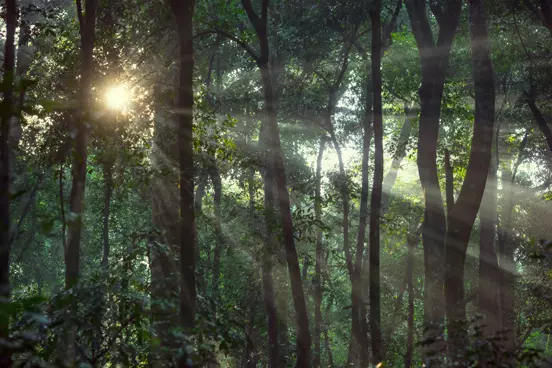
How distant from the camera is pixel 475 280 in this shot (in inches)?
1137

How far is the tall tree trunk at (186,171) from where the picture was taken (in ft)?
24.3

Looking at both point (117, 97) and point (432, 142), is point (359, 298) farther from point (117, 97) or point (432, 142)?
point (117, 97)

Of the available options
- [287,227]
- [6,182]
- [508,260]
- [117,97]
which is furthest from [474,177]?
[508,260]

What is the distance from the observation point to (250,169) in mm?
20812

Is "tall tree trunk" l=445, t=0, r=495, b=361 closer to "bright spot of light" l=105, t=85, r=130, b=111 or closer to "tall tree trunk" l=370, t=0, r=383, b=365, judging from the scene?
"tall tree trunk" l=370, t=0, r=383, b=365

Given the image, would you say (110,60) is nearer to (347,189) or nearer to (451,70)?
(347,189)

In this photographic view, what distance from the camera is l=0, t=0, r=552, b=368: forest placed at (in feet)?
16.6

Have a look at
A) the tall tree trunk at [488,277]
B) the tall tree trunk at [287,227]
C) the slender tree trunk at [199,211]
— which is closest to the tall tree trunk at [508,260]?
the tall tree trunk at [488,277]

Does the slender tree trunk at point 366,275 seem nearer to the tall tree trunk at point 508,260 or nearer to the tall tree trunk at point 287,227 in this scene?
the tall tree trunk at point 287,227

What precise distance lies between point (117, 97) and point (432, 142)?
828 centimetres

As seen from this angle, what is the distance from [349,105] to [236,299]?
943 centimetres

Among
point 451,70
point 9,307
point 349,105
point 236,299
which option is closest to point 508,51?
point 451,70

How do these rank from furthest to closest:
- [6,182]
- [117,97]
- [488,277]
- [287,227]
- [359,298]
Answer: [359,298] < [488,277] < [287,227] < [117,97] < [6,182]

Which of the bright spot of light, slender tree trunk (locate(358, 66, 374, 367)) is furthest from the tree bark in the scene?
the bright spot of light
